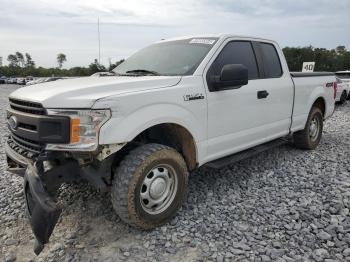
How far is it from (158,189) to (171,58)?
1.64m

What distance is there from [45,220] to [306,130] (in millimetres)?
4615

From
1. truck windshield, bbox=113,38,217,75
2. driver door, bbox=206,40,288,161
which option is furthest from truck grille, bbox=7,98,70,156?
driver door, bbox=206,40,288,161

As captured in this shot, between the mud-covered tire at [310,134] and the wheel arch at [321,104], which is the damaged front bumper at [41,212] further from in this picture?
the wheel arch at [321,104]

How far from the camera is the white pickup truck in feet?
8.98

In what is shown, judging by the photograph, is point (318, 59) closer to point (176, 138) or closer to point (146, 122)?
point (176, 138)

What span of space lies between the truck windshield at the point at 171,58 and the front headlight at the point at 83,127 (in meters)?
1.29

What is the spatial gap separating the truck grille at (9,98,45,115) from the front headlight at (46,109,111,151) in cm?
13

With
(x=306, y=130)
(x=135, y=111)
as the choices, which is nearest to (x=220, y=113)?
(x=135, y=111)

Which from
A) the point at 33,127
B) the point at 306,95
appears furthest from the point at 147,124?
the point at 306,95

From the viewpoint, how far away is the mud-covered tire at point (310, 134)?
584 centimetres

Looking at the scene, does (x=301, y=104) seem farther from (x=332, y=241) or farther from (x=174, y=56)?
(x=332, y=241)

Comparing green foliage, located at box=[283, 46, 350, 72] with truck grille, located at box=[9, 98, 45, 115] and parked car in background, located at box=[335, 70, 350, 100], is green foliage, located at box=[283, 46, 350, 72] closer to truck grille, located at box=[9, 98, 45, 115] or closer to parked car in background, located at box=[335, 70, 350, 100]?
parked car in background, located at box=[335, 70, 350, 100]

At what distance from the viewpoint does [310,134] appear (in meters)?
6.12

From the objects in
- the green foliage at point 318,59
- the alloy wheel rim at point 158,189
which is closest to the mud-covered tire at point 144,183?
the alloy wheel rim at point 158,189
